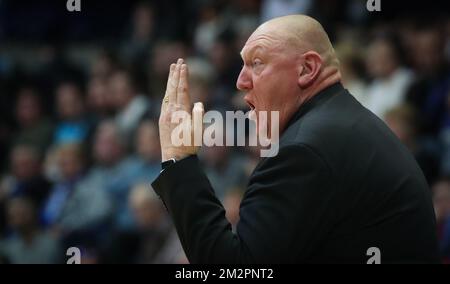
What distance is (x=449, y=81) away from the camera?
6.28 meters

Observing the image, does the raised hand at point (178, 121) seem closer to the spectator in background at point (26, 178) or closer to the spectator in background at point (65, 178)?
the spectator in background at point (65, 178)

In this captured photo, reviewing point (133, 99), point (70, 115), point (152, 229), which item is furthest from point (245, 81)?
point (70, 115)

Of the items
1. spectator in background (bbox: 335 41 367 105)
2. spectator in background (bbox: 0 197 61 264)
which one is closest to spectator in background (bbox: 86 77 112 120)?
spectator in background (bbox: 0 197 61 264)

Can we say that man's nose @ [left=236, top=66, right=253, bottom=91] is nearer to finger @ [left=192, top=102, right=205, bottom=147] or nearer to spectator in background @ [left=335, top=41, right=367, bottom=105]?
finger @ [left=192, top=102, right=205, bottom=147]

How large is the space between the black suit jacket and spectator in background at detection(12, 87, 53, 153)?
5.63m

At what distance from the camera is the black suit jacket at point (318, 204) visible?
2473 millimetres

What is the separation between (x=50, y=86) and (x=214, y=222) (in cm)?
651

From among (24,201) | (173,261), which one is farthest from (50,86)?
(173,261)

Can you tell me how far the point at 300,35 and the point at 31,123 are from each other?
608cm

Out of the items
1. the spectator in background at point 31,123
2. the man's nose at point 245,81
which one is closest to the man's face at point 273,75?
the man's nose at point 245,81

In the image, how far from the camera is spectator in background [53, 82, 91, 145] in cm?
794

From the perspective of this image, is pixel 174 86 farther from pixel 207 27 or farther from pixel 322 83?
pixel 207 27

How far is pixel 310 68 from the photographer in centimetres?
273

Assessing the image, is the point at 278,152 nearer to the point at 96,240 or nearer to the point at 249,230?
the point at 249,230
